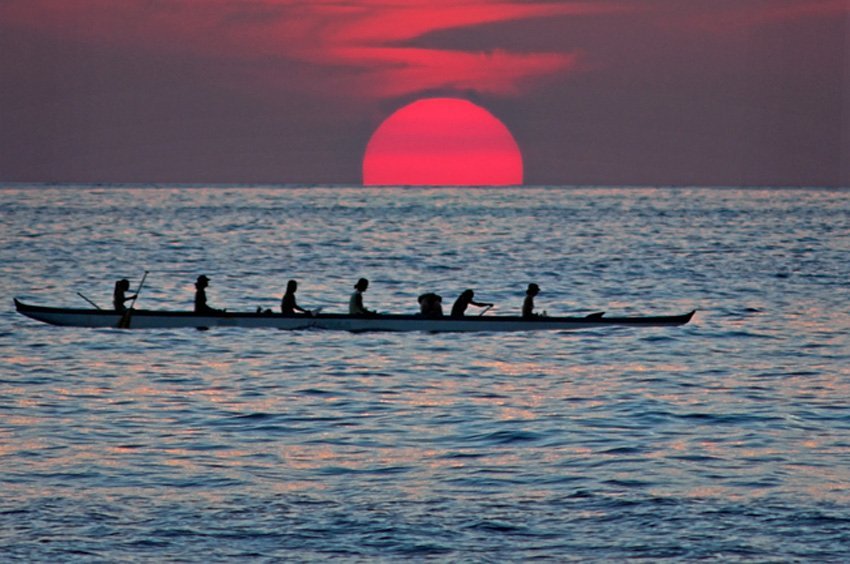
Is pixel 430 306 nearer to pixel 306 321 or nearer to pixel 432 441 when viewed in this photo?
pixel 306 321

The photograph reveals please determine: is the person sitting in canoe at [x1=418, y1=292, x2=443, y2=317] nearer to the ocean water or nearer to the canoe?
the canoe

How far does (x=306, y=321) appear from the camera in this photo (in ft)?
106

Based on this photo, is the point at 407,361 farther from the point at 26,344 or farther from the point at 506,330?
the point at 26,344

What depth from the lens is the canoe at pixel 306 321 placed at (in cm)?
3206

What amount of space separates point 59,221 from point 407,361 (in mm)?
118237

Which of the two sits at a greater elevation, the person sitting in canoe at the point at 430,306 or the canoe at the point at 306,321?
the person sitting in canoe at the point at 430,306

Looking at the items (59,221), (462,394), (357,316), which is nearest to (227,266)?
(357,316)

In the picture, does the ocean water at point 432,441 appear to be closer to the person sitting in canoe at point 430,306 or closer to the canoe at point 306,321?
the canoe at point 306,321

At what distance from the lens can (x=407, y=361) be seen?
28.5 m

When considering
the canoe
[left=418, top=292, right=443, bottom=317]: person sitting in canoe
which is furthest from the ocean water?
Answer: [left=418, top=292, right=443, bottom=317]: person sitting in canoe

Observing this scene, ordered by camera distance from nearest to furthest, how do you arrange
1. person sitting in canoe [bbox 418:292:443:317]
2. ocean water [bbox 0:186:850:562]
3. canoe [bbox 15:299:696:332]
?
1. ocean water [bbox 0:186:850:562]
2. person sitting in canoe [bbox 418:292:443:317]
3. canoe [bbox 15:299:696:332]

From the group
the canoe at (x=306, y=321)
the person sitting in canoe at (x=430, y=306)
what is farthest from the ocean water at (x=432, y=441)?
the person sitting in canoe at (x=430, y=306)

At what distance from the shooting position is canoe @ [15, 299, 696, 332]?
32.1 m

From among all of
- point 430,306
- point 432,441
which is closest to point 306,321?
point 430,306
